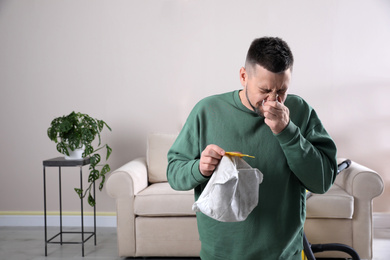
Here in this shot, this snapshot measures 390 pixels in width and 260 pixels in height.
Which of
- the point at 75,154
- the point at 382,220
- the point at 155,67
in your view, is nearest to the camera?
the point at 75,154

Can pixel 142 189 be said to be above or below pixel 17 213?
above

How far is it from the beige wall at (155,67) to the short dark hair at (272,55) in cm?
270

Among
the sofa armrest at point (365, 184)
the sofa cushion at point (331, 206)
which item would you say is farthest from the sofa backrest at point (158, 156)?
the sofa armrest at point (365, 184)

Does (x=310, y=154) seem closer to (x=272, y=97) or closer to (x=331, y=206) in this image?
(x=272, y=97)

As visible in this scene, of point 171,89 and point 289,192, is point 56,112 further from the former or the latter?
point 289,192

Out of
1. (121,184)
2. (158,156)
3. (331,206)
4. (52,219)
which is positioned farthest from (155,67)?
(331,206)

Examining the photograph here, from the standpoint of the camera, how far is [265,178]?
3.71ft

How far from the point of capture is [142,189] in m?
3.18

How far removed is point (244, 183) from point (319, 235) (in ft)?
6.71

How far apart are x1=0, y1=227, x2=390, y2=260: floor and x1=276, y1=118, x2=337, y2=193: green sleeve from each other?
86.9 inches

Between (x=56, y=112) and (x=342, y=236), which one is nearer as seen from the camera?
(x=342, y=236)

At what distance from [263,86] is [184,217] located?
1989 mm

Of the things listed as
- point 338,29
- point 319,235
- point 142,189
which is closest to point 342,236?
point 319,235

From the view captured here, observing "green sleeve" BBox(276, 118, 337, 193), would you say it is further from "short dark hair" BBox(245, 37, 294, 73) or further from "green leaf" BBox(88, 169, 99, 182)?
"green leaf" BBox(88, 169, 99, 182)
